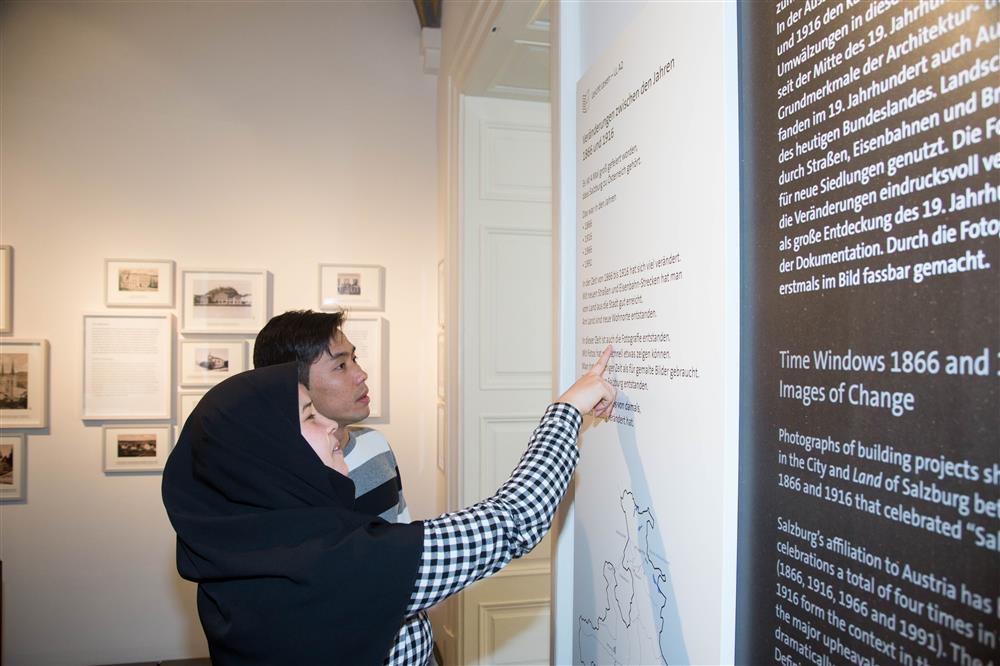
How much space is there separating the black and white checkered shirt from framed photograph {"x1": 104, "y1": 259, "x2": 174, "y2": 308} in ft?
10.4

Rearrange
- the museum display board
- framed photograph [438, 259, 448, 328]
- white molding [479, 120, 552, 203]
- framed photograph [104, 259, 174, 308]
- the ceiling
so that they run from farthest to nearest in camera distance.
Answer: framed photograph [104, 259, 174, 308]
framed photograph [438, 259, 448, 328]
white molding [479, 120, 552, 203]
the ceiling
the museum display board

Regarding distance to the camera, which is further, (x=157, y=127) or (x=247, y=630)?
(x=157, y=127)

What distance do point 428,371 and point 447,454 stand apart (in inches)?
30.3

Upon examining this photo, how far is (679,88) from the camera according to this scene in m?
1.11

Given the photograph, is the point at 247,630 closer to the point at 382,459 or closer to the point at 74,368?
the point at 382,459

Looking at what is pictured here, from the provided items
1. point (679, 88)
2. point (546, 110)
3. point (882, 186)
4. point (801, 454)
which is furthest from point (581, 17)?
point (546, 110)

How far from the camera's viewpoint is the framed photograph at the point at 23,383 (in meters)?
3.79

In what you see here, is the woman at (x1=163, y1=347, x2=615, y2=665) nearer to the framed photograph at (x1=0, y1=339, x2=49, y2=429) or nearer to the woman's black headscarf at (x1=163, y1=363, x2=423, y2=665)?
the woman's black headscarf at (x1=163, y1=363, x2=423, y2=665)

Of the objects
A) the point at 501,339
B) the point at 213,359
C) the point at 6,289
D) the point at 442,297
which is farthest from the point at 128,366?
the point at 501,339

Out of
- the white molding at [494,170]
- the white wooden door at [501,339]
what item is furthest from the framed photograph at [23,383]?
the white molding at [494,170]

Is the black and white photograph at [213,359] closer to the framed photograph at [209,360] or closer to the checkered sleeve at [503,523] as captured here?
the framed photograph at [209,360]

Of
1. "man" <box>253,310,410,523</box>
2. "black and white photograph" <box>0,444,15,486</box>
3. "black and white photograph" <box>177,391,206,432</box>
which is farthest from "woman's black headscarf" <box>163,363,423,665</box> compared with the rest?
"black and white photograph" <box>0,444,15,486</box>

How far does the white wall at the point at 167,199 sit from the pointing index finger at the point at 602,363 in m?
2.74

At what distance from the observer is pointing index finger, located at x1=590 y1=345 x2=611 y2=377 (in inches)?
57.2
